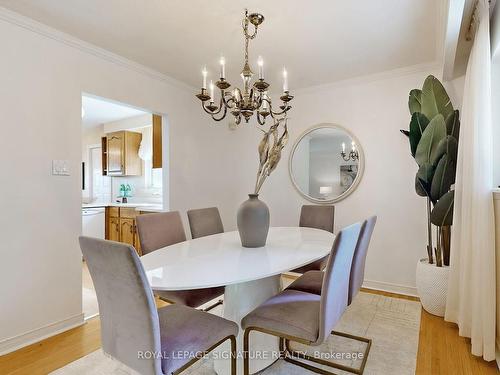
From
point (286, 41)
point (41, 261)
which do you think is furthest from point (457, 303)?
point (41, 261)

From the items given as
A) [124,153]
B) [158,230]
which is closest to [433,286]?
[158,230]

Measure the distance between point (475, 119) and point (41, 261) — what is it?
325 centimetres

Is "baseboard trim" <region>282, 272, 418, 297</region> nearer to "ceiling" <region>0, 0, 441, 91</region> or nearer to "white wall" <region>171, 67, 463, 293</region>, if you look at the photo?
"white wall" <region>171, 67, 463, 293</region>

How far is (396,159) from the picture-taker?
3145 mm

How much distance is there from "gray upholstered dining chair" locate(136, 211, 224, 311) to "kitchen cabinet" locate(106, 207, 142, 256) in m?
1.84

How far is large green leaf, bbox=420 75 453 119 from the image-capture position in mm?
2572

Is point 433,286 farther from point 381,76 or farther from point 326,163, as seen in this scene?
point 381,76

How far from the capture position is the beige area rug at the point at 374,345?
1813 mm

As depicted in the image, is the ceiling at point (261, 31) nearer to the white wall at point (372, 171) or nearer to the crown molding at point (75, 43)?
the crown molding at point (75, 43)

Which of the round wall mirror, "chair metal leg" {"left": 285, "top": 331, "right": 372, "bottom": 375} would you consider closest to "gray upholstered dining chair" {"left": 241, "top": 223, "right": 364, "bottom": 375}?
"chair metal leg" {"left": 285, "top": 331, "right": 372, "bottom": 375}

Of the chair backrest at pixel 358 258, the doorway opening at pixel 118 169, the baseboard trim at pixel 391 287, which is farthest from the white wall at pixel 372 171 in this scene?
the chair backrest at pixel 358 258

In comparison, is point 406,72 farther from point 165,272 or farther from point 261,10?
point 165,272

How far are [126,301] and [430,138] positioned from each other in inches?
98.3

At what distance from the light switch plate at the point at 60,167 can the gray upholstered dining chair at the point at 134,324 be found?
1.43 metres
